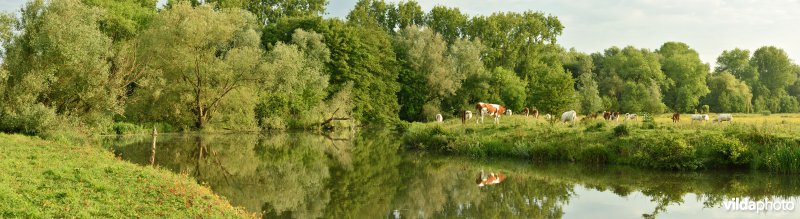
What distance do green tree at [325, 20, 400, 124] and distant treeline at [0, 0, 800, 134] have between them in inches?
6.4

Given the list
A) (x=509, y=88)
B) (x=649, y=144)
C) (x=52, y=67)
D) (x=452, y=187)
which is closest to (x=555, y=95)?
(x=649, y=144)

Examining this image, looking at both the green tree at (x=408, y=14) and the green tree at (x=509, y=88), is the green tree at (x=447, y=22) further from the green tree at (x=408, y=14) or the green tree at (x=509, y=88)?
the green tree at (x=509, y=88)

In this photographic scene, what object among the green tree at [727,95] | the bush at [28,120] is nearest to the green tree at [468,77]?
the green tree at [727,95]

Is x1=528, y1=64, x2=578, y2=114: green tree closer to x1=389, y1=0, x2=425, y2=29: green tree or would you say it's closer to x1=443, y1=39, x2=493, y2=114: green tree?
x1=443, y1=39, x2=493, y2=114: green tree

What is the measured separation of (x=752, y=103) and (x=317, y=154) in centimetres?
8219

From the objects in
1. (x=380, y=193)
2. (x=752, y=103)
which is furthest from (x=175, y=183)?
(x=752, y=103)

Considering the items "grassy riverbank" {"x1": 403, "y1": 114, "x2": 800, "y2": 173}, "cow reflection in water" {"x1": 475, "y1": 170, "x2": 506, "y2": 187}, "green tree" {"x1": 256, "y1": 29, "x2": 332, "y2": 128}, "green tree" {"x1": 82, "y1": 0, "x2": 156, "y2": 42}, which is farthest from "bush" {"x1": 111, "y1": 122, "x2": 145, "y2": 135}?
"cow reflection in water" {"x1": 475, "y1": 170, "x2": 506, "y2": 187}

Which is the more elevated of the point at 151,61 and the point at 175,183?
the point at 151,61

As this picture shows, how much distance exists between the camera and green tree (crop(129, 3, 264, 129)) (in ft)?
143

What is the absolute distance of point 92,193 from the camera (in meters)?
12.6

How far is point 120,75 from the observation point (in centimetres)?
3475

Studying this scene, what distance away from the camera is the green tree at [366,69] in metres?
62.3

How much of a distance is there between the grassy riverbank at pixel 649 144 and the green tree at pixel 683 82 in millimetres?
56250

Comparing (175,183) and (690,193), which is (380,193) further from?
(690,193)
